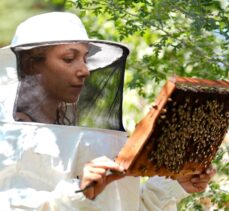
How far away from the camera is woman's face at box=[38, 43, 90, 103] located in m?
2.64

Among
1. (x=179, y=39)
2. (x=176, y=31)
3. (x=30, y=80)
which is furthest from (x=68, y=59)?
(x=176, y=31)

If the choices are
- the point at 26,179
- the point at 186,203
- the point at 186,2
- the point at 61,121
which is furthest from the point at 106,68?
the point at 186,203

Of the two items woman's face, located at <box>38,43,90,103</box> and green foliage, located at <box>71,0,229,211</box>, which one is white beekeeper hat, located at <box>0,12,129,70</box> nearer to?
woman's face, located at <box>38,43,90,103</box>

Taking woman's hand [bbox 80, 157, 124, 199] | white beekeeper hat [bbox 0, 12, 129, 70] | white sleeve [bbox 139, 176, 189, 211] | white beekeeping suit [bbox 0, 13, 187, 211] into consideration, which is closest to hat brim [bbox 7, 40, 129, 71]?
white beekeeper hat [bbox 0, 12, 129, 70]

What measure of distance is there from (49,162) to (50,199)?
0.47ft

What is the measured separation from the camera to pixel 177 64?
14.4ft

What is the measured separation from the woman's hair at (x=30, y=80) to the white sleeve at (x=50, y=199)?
283 mm

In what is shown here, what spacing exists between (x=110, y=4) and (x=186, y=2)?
404mm

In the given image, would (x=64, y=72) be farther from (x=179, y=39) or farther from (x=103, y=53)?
(x=179, y=39)

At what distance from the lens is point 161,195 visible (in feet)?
9.15

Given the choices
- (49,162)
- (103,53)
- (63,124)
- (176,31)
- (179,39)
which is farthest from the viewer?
(176,31)

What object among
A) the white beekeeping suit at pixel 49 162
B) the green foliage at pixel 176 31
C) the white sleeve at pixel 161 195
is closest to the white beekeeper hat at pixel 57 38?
the white beekeeping suit at pixel 49 162

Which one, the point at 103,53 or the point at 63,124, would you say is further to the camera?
the point at 103,53

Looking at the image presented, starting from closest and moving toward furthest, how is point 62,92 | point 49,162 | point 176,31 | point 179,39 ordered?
point 49,162, point 62,92, point 179,39, point 176,31
